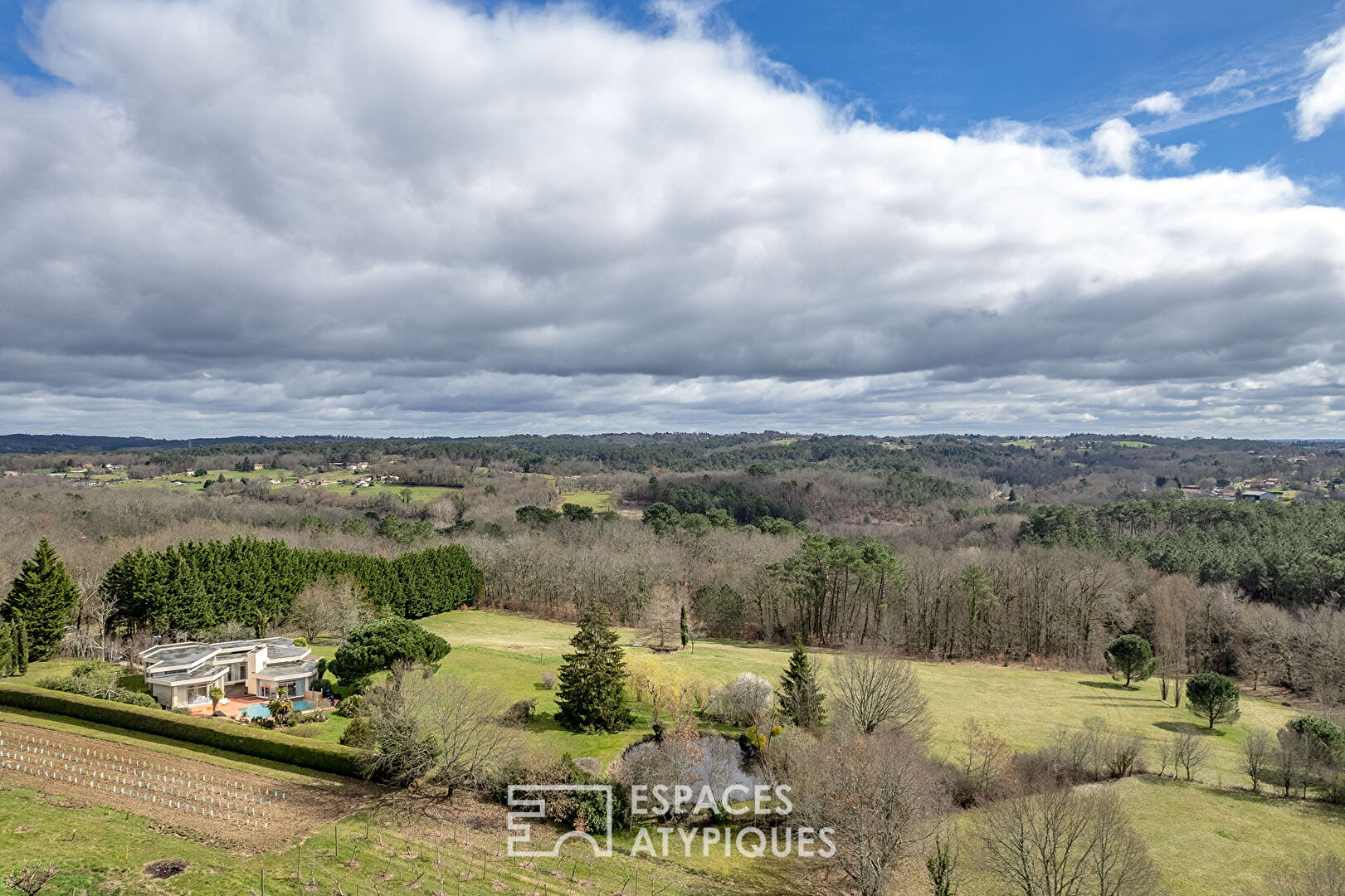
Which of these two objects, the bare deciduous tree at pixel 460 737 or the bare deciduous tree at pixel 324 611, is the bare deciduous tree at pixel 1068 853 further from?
the bare deciduous tree at pixel 324 611

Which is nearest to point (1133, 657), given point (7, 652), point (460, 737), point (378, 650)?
point (460, 737)

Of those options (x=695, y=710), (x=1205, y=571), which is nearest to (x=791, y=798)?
(x=695, y=710)

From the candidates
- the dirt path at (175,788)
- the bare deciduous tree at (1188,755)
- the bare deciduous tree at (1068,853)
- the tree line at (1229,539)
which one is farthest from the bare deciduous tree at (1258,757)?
the dirt path at (175,788)

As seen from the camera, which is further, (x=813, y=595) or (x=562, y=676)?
(x=813, y=595)

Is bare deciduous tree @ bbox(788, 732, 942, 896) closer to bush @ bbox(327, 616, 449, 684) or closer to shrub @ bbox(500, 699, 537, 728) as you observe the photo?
shrub @ bbox(500, 699, 537, 728)

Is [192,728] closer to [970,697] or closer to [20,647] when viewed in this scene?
[20,647]

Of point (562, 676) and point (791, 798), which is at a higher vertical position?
point (562, 676)

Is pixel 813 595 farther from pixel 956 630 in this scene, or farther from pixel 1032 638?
pixel 1032 638

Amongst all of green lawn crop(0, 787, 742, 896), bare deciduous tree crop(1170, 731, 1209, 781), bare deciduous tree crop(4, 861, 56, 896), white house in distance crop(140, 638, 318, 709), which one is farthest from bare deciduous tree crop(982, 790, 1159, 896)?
white house in distance crop(140, 638, 318, 709)
